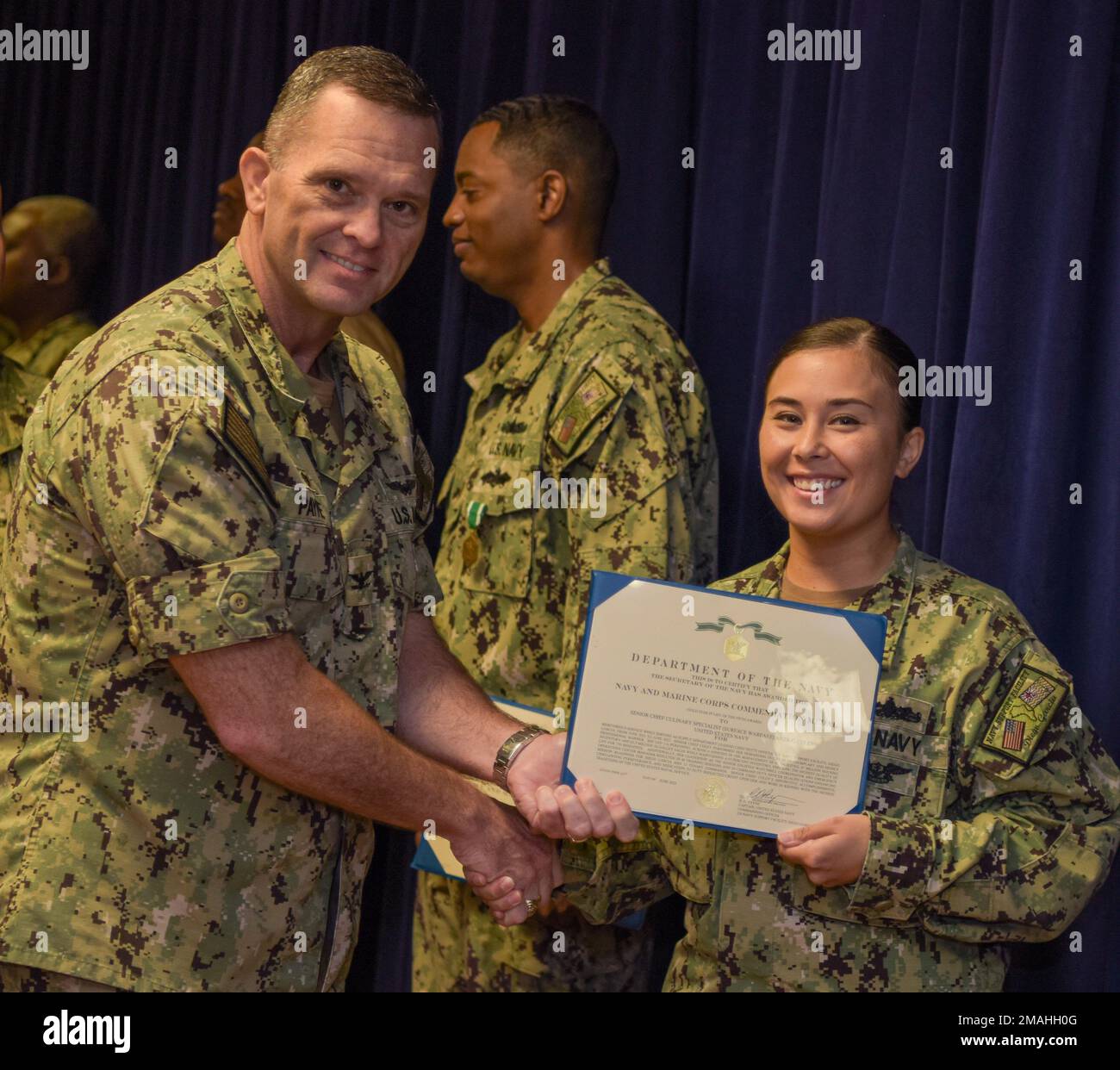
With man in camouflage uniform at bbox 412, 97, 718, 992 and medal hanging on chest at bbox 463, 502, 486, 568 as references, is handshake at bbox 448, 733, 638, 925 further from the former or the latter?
medal hanging on chest at bbox 463, 502, 486, 568

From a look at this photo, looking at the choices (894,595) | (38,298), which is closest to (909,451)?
(894,595)

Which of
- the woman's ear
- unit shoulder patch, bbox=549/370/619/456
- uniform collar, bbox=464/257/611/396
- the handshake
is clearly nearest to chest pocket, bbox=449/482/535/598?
unit shoulder patch, bbox=549/370/619/456

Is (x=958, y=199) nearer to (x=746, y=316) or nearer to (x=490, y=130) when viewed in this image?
(x=746, y=316)

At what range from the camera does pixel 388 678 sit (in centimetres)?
215

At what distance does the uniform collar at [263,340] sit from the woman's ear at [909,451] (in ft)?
3.14

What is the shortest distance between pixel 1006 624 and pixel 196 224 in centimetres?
280

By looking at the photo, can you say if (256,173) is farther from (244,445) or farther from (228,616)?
(228,616)

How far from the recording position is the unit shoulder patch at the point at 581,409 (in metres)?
2.88

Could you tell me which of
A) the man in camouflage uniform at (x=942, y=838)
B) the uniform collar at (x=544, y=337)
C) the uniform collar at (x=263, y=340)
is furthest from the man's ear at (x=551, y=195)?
the man in camouflage uniform at (x=942, y=838)

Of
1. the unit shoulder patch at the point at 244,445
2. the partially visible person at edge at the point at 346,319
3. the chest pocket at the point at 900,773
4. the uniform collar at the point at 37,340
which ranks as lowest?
the chest pocket at the point at 900,773

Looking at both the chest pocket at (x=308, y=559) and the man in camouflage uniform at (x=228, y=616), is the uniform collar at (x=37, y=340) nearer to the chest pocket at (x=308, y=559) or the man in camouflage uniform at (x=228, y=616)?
the man in camouflage uniform at (x=228, y=616)

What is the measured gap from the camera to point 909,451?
2295mm

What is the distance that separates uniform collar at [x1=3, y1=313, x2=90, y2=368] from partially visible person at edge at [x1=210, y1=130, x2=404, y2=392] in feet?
1.53
